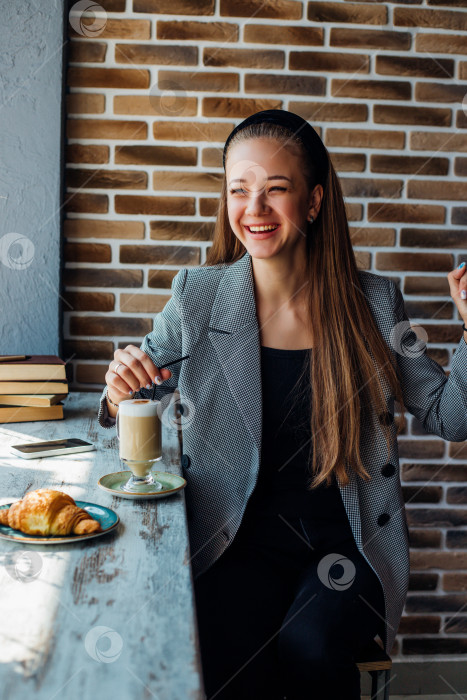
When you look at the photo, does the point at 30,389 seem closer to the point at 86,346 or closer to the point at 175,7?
the point at 86,346

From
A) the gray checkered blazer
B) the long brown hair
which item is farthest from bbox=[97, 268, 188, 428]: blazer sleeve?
the long brown hair

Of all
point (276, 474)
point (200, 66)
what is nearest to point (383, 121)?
point (200, 66)

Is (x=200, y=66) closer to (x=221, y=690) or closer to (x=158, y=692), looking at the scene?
(x=221, y=690)

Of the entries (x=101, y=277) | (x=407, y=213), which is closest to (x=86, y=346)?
(x=101, y=277)

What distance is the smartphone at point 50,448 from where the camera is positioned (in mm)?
1386

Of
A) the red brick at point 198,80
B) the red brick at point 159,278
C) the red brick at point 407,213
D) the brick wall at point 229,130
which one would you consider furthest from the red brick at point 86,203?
the red brick at point 407,213

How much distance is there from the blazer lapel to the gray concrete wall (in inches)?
26.2

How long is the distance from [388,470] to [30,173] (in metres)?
1.39

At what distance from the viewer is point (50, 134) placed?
199 cm

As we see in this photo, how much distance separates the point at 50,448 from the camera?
142 centimetres

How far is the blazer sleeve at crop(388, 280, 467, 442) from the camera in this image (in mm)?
1569

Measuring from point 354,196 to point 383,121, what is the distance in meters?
0.27

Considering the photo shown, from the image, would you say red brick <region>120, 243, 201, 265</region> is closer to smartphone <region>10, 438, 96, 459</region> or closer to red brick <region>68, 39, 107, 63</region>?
red brick <region>68, 39, 107, 63</region>

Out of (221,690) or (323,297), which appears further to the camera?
(323,297)
